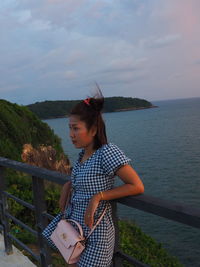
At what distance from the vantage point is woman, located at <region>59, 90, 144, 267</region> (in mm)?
1726

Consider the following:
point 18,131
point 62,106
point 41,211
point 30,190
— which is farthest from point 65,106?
point 41,211

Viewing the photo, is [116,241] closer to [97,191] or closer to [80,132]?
[97,191]

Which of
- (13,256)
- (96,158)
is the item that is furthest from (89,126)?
(13,256)

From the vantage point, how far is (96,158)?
6.05 feet

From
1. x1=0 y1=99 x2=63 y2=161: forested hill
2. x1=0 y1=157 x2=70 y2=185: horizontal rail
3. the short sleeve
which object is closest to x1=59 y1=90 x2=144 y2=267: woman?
the short sleeve

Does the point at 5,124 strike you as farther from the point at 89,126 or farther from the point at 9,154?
the point at 89,126

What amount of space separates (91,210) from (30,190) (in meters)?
6.41

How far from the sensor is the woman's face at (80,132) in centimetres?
192

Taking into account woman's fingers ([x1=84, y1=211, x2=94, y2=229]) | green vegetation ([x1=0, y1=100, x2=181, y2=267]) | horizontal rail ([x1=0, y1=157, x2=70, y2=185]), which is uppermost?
horizontal rail ([x1=0, y1=157, x2=70, y2=185])

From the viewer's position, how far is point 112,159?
1751 millimetres

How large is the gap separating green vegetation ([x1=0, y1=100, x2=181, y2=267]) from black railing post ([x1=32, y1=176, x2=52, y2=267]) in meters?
1.53

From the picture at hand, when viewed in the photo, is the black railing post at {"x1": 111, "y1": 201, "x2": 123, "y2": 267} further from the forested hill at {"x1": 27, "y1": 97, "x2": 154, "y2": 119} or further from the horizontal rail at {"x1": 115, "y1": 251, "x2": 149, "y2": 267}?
the forested hill at {"x1": 27, "y1": 97, "x2": 154, "y2": 119}

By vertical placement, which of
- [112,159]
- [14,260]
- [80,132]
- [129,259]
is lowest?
[14,260]

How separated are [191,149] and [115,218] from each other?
34407 millimetres
